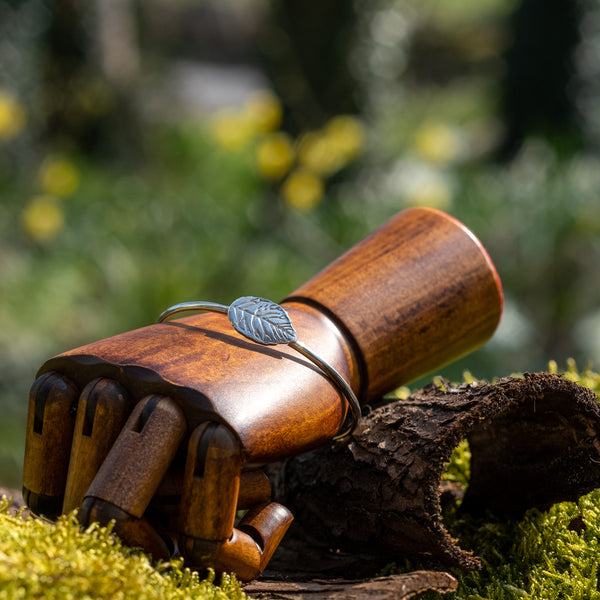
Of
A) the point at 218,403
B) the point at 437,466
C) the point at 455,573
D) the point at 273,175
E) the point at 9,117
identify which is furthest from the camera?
the point at 9,117

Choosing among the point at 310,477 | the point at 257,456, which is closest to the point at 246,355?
the point at 257,456

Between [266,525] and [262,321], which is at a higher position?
[262,321]

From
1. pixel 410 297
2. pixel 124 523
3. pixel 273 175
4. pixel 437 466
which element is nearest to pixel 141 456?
pixel 124 523

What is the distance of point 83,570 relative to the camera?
66 cm

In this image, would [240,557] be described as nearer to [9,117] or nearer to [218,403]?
[218,403]

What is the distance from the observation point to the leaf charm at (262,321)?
35.2 inches

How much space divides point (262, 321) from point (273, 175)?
1.88 metres

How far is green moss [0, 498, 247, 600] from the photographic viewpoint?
64 cm

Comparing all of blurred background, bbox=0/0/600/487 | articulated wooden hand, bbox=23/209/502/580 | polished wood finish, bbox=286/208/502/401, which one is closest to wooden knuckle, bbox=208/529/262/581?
articulated wooden hand, bbox=23/209/502/580

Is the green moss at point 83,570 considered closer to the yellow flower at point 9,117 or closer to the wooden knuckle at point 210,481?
the wooden knuckle at point 210,481

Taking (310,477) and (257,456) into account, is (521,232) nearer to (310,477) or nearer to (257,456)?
(310,477)

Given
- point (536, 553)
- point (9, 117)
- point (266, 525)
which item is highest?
point (9, 117)

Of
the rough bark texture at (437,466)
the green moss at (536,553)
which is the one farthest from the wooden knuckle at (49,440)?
the green moss at (536,553)

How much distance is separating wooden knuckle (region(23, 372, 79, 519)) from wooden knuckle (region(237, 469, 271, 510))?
0.71 feet
